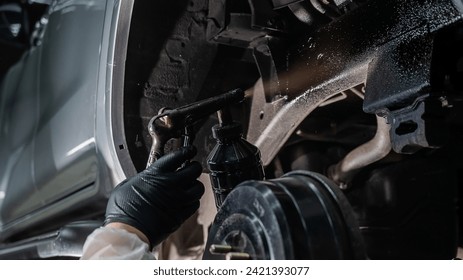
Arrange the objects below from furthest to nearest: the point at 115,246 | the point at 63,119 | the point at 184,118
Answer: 1. the point at 63,119
2. the point at 184,118
3. the point at 115,246

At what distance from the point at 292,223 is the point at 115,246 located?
1.09ft

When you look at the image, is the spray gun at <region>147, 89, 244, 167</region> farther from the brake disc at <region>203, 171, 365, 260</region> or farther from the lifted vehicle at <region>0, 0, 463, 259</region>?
the brake disc at <region>203, 171, 365, 260</region>

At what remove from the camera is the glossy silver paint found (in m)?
1.09

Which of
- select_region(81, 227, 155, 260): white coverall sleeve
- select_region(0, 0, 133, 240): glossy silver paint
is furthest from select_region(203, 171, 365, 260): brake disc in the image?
select_region(0, 0, 133, 240): glossy silver paint

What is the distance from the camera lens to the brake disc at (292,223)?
0.54 metres

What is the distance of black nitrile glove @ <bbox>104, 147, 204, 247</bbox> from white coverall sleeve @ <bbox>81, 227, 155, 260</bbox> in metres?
0.05

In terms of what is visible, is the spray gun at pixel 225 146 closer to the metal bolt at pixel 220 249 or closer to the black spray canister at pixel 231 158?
the black spray canister at pixel 231 158

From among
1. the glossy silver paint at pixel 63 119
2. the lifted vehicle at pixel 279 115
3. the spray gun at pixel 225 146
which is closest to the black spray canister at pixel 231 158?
the spray gun at pixel 225 146

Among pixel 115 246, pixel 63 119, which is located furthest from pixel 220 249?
pixel 63 119

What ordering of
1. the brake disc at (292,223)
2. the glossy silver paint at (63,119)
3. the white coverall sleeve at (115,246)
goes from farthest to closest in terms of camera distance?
the glossy silver paint at (63,119) < the white coverall sleeve at (115,246) < the brake disc at (292,223)

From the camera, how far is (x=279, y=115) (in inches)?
38.0

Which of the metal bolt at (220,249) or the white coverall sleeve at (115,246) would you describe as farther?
the white coverall sleeve at (115,246)

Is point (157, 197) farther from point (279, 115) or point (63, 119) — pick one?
point (63, 119)

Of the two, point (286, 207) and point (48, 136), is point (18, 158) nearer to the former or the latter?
point (48, 136)
